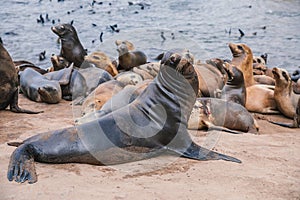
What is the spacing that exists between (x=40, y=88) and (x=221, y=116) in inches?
101

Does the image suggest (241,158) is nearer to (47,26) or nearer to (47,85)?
(47,85)

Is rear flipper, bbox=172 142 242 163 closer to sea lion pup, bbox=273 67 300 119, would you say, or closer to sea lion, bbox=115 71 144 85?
sea lion, bbox=115 71 144 85

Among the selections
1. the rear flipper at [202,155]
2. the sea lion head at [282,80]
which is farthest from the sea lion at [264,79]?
the rear flipper at [202,155]

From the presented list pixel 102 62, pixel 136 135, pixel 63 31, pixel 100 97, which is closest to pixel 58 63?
pixel 102 62

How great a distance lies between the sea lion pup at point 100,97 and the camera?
559cm

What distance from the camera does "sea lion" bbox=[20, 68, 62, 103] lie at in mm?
6617

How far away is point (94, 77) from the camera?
23.7 feet

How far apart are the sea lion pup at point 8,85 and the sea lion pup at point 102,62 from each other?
239 centimetres

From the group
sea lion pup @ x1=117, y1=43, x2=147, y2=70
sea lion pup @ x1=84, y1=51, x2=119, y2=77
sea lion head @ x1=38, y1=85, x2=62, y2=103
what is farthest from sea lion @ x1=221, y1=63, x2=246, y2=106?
sea lion head @ x1=38, y1=85, x2=62, y2=103

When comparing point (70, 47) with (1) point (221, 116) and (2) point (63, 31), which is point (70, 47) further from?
(1) point (221, 116)

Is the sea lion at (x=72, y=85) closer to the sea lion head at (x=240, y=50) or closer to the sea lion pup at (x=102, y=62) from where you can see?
the sea lion pup at (x=102, y=62)

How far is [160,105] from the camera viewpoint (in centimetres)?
390

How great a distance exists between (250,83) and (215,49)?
19.5 feet

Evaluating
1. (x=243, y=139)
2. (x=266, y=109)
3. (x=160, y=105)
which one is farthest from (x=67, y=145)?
(x=266, y=109)
